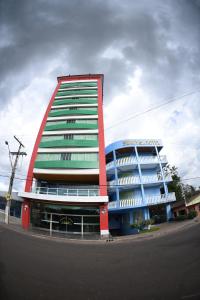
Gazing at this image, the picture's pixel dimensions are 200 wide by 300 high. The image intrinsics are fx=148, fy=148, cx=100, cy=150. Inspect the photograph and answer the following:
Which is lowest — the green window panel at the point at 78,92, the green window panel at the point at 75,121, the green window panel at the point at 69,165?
the green window panel at the point at 69,165

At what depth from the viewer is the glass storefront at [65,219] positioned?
16.9 m

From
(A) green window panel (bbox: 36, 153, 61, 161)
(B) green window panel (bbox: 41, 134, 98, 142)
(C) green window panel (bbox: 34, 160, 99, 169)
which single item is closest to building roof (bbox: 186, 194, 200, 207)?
(C) green window panel (bbox: 34, 160, 99, 169)

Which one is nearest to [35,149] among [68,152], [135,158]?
[68,152]

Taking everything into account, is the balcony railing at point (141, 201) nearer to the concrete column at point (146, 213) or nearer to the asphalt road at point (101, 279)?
the concrete column at point (146, 213)

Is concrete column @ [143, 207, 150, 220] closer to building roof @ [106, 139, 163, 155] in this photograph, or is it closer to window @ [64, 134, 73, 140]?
building roof @ [106, 139, 163, 155]

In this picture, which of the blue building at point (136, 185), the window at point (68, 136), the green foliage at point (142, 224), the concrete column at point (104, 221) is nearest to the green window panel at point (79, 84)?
the window at point (68, 136)

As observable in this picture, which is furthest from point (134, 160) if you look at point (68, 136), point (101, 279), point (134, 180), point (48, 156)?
point (101, 279)

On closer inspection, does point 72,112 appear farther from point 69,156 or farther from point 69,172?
point 69,172

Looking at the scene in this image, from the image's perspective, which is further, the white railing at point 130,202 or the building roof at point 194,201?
the building roof at point 194,201

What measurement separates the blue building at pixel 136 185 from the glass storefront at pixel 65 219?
2927 millimetres

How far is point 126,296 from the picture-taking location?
10.7 feet

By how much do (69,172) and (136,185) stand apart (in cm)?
903

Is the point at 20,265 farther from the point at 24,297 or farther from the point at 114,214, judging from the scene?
the point at 114,214

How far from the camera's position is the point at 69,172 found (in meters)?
18.9
